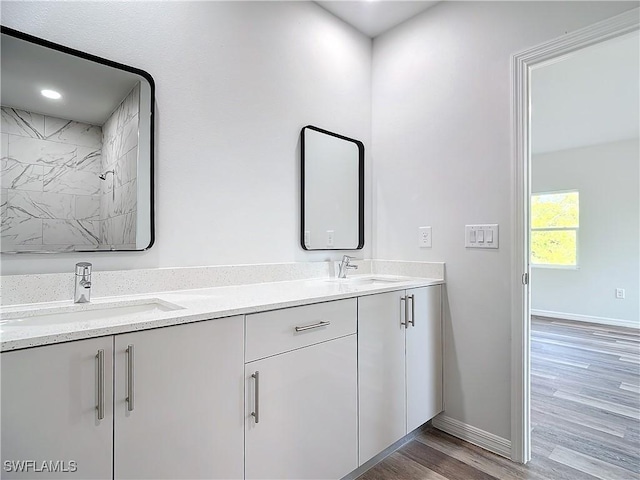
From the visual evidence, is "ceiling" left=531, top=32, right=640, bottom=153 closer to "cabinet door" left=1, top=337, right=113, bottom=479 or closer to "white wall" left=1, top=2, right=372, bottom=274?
"white wall" left=1, top=2, right=372, bottom=274

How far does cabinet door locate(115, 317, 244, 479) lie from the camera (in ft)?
3.11

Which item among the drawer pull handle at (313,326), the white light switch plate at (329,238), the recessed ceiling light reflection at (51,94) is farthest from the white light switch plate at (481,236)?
the recessed ceiling light reflection at (51,94)

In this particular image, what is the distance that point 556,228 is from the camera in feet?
17.3

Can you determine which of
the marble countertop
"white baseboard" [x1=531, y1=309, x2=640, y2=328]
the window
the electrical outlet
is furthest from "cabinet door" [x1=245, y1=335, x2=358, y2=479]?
the window

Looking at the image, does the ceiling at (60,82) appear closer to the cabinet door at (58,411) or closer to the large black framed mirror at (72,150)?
the large black framed mirror at (72,150)

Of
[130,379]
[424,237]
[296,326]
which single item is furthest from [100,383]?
[424,237]

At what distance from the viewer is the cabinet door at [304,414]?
1213 mm

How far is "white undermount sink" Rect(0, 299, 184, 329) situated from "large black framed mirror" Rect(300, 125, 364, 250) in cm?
95

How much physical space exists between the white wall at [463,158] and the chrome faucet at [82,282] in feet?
5.65

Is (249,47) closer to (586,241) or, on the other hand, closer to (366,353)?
(366,353)

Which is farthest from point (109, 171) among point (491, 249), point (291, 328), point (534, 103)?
point (534, 103)

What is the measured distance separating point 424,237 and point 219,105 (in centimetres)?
140

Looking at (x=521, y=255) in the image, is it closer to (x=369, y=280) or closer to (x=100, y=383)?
(x=369, y=280)

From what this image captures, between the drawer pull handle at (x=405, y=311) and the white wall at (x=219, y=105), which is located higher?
the white wall at (x=219, y=105)
